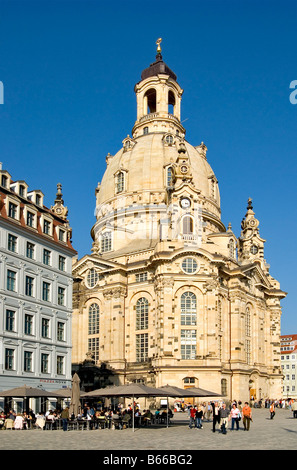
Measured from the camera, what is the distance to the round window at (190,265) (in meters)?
77.6

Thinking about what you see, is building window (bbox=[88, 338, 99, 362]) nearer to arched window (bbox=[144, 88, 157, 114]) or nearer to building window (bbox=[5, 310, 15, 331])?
building window (bbox=[5, 310, 15, 331])

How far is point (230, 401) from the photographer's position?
78.5 metres

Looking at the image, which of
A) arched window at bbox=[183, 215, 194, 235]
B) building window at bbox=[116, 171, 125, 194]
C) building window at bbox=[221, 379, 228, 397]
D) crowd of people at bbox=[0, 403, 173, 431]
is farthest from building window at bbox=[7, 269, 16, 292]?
building window at bbox=[116, 171, 125, 194]

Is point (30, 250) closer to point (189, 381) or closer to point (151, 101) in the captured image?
point (189, 381)

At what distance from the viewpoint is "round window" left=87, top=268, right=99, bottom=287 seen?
8762 centimetres

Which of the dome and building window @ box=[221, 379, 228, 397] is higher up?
the dome

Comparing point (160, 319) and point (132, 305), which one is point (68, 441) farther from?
point (132, 305)

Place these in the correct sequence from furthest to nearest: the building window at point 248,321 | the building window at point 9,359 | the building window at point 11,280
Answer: the building window at point 248,321
the building window at point 11,280
the building window at point 9,359

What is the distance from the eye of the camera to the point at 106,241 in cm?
9481

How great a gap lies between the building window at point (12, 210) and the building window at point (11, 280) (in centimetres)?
477

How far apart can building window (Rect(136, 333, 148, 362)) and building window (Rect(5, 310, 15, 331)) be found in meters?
32.0

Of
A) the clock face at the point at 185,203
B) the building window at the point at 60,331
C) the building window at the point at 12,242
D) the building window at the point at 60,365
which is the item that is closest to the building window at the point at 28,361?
the building window at the point at 60,365

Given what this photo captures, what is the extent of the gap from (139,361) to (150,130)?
140ft

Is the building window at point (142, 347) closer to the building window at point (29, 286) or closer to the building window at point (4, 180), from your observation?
the building window at point (29, 286)
